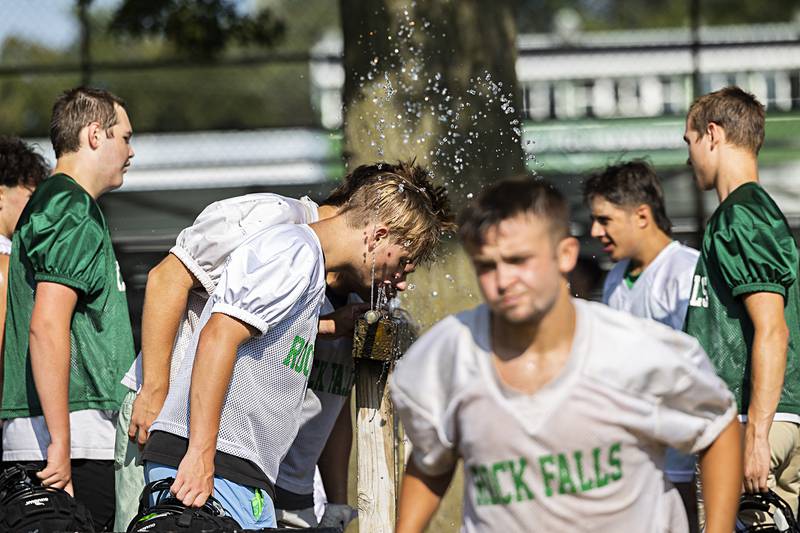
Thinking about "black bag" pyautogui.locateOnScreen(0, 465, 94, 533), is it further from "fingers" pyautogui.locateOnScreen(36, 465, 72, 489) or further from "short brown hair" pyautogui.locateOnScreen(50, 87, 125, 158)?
"short brown hair" pyautogui.locateOnScreen(50, 87, 125, 158)

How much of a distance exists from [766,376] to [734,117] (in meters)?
0.93

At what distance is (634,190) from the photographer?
5.28 meters

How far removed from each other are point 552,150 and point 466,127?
6.40m

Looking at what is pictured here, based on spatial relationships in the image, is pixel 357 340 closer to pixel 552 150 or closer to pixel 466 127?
pixel 466 127

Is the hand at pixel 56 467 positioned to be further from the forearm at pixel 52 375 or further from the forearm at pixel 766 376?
the forearm at pixel 766 376

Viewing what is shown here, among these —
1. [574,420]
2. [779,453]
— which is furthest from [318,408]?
[574,420]

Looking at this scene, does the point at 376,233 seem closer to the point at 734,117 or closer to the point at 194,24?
the point at 734,117

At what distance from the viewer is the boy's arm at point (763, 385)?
3.77 meters

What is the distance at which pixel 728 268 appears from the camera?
391 cm

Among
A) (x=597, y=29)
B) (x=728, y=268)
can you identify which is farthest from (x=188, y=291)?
(x=597, y=29)

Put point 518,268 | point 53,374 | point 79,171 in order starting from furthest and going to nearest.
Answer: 1. point 79,171
2. point 53,374
3. point 518,268

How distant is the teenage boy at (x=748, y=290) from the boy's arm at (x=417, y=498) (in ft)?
4.66

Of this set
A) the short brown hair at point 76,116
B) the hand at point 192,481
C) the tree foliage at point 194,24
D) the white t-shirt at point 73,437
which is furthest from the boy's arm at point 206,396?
the tree foliage at point 194,24

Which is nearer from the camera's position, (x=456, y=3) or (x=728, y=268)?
(x=728, y=268)
